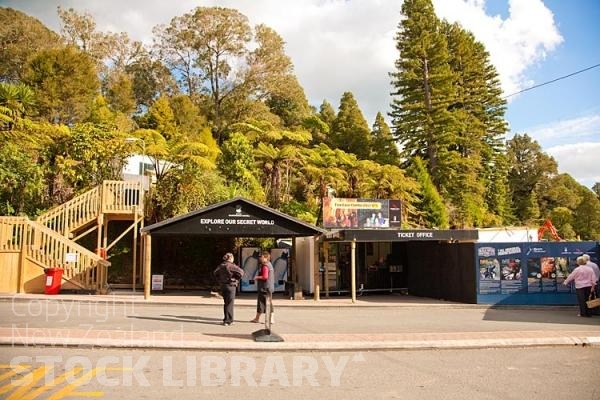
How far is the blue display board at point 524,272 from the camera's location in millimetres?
17188

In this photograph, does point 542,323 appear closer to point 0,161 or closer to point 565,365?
point 565,365

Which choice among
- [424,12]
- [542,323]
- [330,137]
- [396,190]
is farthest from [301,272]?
[424,12]

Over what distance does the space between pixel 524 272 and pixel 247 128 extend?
61.1ft

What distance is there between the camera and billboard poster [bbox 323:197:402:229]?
63.8ft

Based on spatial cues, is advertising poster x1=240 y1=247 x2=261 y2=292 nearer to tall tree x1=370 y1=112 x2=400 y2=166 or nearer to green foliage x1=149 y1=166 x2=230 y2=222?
green foliage x1=149 y1=166 x2=230 y2=222

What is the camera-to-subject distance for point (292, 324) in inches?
500

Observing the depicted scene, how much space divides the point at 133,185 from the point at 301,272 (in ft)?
25.1

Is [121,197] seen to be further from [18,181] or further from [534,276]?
[534,276]

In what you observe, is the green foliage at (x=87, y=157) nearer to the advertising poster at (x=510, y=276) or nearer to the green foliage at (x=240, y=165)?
the green foliage at (x=240, y=165)

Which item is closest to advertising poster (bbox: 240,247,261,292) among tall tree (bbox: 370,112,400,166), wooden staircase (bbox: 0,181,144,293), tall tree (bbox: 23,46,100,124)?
wooden staircase (bbox: 0,181,144,293)

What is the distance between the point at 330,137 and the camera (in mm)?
44969

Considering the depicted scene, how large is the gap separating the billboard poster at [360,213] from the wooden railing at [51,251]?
841 cm

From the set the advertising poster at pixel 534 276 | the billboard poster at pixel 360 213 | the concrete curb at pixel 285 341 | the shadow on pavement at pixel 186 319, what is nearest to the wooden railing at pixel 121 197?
the billboard poster at pixel 360 213

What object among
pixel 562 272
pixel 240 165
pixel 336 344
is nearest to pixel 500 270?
pixel 562 272
